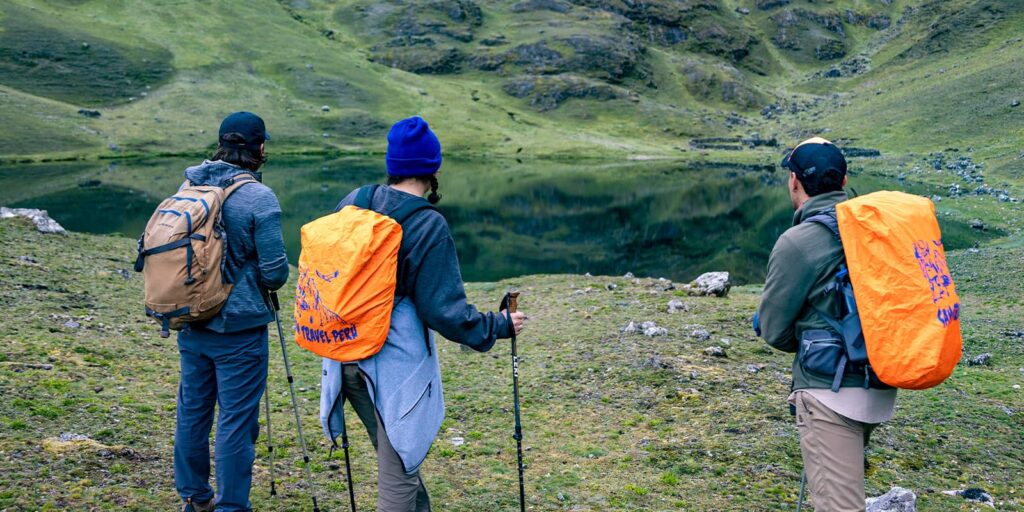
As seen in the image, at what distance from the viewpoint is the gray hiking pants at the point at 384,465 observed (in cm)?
519

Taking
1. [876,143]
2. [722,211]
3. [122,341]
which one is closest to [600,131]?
[876,143]

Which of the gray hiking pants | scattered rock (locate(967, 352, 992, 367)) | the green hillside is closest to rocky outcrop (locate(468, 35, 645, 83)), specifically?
the green hillside

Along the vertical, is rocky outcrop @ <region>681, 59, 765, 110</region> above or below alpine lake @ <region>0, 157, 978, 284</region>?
above

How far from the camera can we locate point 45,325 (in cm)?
1294

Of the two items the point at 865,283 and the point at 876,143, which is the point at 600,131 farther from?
the point at 865,283

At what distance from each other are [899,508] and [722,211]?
176 ft

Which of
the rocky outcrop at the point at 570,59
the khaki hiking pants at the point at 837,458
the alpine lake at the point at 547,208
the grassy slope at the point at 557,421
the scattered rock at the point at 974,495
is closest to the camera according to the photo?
the khaki hiking pants at the point at 837,458

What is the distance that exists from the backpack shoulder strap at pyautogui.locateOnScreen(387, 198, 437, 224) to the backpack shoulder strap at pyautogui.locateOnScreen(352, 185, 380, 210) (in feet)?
0.81

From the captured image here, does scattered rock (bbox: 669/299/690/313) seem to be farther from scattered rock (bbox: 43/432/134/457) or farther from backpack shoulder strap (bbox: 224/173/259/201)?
backpack shoulder strap (bbox: 224/173/259/201)

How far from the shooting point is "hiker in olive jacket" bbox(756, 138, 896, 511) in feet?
16.3

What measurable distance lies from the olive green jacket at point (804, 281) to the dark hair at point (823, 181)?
6 centimetres

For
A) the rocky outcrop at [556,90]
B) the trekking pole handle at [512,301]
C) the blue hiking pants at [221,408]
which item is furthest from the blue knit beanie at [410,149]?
the rocky outcrop at [556,90]

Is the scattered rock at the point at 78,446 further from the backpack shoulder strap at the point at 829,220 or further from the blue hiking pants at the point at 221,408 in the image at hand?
the backpack shoulder strap at the point at 829,220

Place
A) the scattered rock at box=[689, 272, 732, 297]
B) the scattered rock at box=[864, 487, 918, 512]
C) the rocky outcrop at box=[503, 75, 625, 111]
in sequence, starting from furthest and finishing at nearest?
the rocky outcrop at box=[503, 75, 625, 111] → the scattered rock at box=[689, 272, 732, 297] → the scattered rock at box=[864, 487, 918, 512]
